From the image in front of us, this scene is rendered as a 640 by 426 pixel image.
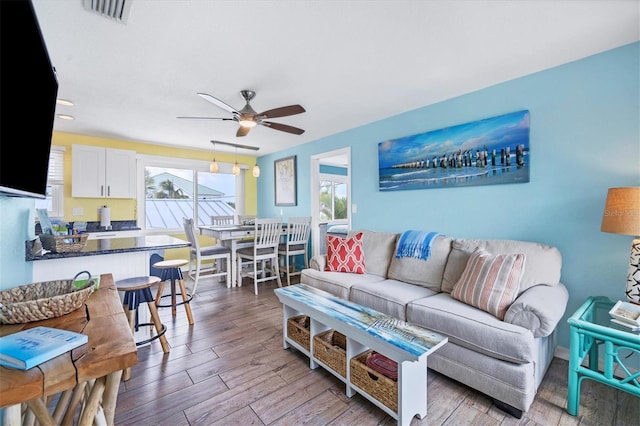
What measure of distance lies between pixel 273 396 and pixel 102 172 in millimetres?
4347

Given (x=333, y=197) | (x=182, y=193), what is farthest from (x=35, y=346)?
(x=333, y=197)

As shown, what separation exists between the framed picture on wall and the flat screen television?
3982mm

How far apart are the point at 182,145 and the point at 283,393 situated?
4.63m

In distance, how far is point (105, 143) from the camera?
176 inches

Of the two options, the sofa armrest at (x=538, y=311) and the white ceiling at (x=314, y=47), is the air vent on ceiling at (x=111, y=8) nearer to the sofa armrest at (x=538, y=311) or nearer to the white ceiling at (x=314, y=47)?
the white ceiling at (x=314, y=47)

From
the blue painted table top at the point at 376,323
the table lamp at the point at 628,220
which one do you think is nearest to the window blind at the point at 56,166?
the blue painted table top at the point at 376,323

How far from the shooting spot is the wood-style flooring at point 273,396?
1.57m

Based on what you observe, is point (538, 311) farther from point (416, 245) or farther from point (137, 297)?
point (137, 297)

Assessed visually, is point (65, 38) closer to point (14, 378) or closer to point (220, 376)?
point (14, 378)

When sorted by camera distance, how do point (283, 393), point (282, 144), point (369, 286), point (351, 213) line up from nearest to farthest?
point (283, 393), point (369, 286), point (351, 213), point (282, 144)

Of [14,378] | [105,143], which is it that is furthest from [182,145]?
[14,378]

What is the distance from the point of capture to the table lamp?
165cm

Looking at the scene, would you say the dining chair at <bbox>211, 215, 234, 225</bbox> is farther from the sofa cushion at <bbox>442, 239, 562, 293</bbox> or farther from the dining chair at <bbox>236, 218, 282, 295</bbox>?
the sofa cushion at <bbox>442, 239, 562, 293</bbox>

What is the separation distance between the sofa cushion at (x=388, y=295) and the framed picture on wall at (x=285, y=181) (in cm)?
289
